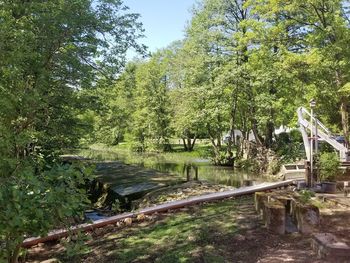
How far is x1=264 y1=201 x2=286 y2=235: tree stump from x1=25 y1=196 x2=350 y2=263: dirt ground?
13 centimetres

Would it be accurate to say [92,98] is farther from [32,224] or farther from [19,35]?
[32,224]

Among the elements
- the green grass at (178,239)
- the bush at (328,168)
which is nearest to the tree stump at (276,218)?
the green grass at (178,239)

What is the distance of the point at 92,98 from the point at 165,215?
6.67 m

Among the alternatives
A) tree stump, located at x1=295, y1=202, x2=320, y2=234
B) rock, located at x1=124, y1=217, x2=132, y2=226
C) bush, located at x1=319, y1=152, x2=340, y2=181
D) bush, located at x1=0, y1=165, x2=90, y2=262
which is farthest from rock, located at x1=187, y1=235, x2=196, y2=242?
bush, located at x1=319, y1=152, x2=340, y2=181

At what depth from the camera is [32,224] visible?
370 cm

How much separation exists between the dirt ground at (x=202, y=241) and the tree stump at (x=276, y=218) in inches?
5.2

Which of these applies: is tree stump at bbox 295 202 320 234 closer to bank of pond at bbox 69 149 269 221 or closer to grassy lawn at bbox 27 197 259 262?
grassy lawn at bbox 27 197 259 262

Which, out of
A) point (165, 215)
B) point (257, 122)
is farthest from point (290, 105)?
point (165, 215)

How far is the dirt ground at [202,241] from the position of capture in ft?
18.8

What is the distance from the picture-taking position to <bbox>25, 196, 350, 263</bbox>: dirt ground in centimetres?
572

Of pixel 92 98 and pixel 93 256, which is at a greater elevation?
pixel 92 98

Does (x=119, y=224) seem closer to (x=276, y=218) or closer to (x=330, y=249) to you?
(x=276, y=218)

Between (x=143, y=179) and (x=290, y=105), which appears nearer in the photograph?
(x=143, y=179)

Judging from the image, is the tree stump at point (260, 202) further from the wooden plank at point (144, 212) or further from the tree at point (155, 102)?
the tree at point (155, 102)
